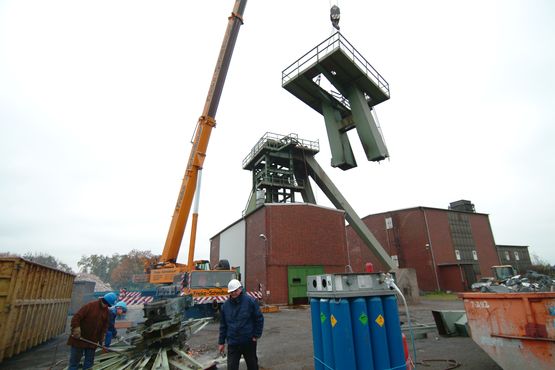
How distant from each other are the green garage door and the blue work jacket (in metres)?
14.6

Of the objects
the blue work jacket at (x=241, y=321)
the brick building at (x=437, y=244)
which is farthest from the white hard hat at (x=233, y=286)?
the brick building at (x=437, y=244)

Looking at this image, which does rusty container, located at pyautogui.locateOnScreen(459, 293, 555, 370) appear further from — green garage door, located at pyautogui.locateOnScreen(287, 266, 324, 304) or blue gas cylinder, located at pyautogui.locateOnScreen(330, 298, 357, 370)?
green garage door, located at pyautogui.locateOnScreen(287, 266, 324, 304)

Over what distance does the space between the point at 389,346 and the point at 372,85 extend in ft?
53.4

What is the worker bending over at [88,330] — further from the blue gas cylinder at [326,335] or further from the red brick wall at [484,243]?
the red brick wall at [484,243]

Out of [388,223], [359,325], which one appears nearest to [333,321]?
[359,325]

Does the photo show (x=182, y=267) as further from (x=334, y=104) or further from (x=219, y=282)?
(x=334, y=104)

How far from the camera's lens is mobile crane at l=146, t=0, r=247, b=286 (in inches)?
533

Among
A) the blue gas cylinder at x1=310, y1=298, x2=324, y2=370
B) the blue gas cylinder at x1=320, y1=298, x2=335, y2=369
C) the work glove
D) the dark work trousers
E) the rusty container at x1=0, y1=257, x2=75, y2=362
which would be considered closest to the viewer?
the blue gas cylinder at x1=320, y1=298, x2=335, y2=369

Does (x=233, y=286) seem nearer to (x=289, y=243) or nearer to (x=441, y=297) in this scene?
(x=289, y=243)

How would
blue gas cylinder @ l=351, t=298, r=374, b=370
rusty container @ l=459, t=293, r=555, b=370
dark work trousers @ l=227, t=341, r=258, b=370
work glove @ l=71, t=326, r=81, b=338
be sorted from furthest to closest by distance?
work glove @ l=71, t=326, r=81, b=338 → dark work trousers @ l=227, t=341, r=258, b=370 → rusty container @ l=459, t=293, r=555, b=370 → blue gas cylinder @ l=351, t=298, r=374, b=370

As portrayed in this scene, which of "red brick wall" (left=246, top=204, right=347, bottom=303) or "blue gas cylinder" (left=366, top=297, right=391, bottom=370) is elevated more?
"red brick wall" (left=246, top=204, right=347, bottom=303)

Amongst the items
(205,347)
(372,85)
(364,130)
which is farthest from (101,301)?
(372,85)

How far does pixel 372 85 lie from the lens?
56.1ft

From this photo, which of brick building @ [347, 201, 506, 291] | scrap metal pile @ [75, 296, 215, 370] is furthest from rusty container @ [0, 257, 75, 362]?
brick building @ [347, 201, 506, 291]
